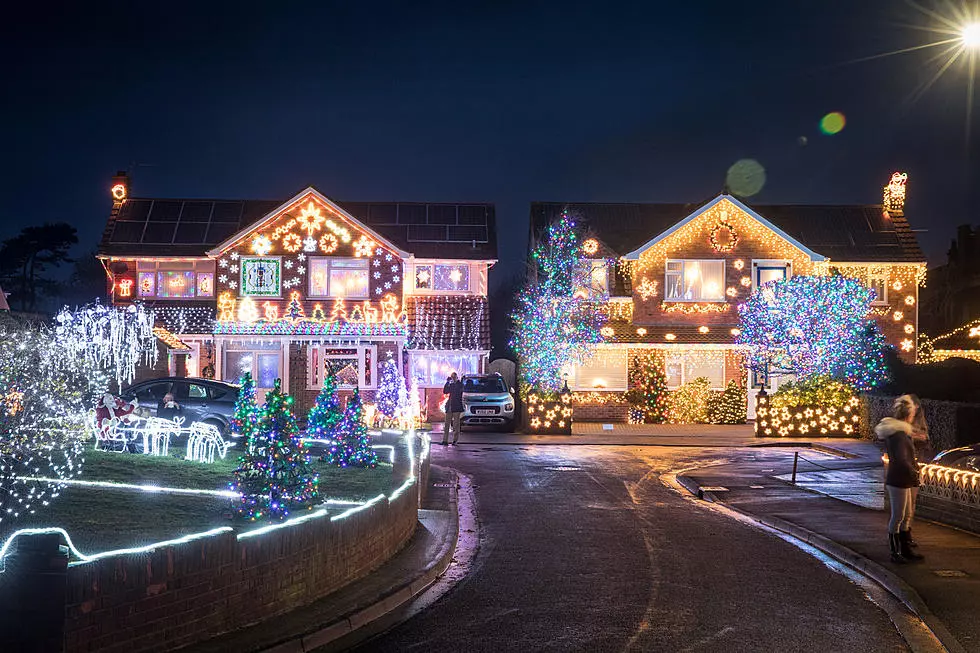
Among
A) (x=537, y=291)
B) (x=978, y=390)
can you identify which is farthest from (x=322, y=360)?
(x=978, y=390)

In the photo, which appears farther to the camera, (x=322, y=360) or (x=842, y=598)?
(x=322, y=360)

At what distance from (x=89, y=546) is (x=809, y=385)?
1027 inches

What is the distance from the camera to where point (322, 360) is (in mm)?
36094

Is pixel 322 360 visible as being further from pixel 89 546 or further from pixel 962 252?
pixel 962 252

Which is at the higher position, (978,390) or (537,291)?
(537,291)

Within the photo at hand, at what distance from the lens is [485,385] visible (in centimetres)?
3325

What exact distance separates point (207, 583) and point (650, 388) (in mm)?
29896

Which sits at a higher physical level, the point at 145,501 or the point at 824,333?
the point at 824,333

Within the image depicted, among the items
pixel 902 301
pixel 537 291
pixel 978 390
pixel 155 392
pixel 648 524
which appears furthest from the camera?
pixel 902 301

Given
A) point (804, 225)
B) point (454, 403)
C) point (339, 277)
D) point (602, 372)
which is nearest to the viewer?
point (454, 403)

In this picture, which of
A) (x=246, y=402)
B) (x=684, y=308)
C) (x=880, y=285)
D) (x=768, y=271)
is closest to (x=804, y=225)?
(x=880, y=285)

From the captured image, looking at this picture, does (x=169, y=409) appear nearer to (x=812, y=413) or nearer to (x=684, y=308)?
(x=812, y=413)

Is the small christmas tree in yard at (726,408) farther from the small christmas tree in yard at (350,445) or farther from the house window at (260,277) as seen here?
the small christmas tree in yard at (350,445)

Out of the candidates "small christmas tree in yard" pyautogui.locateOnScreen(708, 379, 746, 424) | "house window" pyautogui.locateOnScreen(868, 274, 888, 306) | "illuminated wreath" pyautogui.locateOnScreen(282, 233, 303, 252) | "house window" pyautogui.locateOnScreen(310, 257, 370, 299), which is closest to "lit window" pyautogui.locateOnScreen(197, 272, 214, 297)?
"illuminated wreath" pyautogui.locateOnScreen(282, 233, 303, 252)
